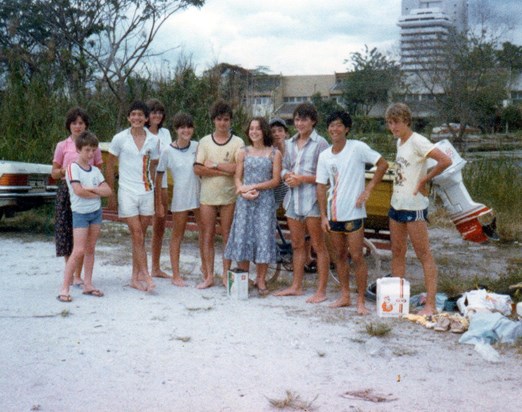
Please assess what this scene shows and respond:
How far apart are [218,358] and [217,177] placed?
92.9 inches

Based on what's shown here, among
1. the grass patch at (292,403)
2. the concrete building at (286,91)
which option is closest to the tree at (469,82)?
the concrete building at (286,91)

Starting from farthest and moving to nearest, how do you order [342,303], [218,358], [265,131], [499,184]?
1. [499,184]
2. [265,131]
3. [342,303]
4. [218,358]

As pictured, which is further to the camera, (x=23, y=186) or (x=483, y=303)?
(x=23, y=186)

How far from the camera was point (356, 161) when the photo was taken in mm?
5891

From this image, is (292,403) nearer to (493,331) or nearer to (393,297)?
(493,331)

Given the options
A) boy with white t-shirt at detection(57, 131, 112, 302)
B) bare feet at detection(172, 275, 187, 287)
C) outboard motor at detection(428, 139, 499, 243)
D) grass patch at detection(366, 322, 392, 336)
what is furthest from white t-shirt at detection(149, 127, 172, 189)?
grass patch at detection(366, 322, 392, 336)

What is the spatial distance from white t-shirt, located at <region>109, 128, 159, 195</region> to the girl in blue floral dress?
816mm

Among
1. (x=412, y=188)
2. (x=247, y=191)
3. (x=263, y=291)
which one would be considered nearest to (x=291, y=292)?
(x=263, y=291)

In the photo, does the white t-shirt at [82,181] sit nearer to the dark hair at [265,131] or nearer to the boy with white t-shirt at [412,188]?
the dark hair at [265,131]

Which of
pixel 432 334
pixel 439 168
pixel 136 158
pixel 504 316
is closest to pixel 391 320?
pixel 432 334

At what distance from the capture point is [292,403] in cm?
389

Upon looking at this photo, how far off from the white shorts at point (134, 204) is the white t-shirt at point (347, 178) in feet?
5.47

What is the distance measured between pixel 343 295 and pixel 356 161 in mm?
1138

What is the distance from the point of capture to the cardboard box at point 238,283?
6344 mm
